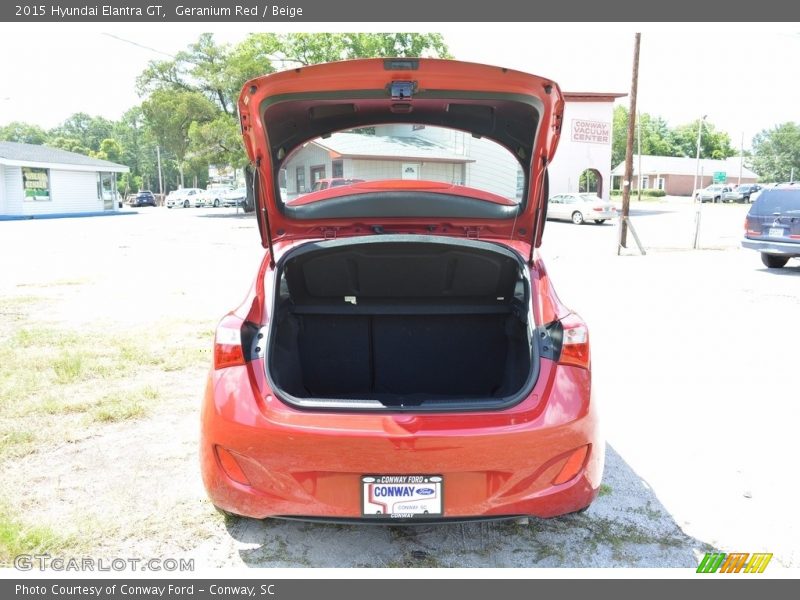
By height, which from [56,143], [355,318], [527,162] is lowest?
[355,318]

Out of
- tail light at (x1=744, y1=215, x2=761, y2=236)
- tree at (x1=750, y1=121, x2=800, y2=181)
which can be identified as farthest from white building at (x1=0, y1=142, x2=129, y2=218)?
tree at (x1=750, y1=121, x2=800, y2=181)

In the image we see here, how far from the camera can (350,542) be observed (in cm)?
279

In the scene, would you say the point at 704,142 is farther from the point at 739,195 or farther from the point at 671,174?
the point at 739,195

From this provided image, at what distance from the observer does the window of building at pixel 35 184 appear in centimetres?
3284

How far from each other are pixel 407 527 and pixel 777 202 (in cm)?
1088

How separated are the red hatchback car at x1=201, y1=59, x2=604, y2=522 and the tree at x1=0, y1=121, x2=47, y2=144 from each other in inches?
4211

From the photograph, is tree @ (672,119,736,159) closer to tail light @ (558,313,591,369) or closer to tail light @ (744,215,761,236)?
tail light @ (744,215,761,236)

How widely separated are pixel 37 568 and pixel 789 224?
11932 mm

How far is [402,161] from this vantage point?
Result: 12.4ft

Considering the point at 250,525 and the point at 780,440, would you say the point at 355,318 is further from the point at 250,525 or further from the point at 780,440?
the point at 780,440

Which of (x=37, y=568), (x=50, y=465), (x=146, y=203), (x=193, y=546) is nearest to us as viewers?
(x=37, y=568)

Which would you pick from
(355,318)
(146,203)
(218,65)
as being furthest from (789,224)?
(146,203)

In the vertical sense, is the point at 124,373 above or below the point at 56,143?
below

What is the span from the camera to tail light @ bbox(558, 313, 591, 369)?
261 cm
